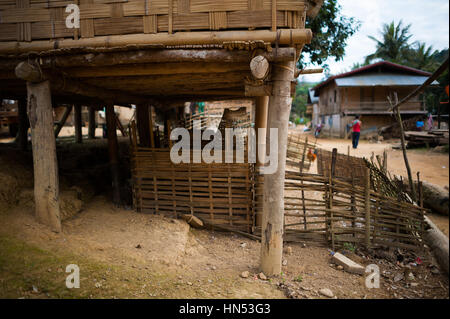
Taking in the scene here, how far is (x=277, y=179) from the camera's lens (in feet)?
12.0

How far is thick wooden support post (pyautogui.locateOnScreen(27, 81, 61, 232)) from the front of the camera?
4008 mm

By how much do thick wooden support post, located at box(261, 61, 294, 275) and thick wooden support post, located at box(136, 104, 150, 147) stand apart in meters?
4.88

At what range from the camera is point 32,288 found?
2918 mm

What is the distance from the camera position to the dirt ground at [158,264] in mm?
3143

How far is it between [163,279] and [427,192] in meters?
6.16

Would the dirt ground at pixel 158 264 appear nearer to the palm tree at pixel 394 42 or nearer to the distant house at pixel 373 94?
the distant house at pixel 373 94

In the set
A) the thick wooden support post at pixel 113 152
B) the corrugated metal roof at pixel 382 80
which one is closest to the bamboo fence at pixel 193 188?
the thick wooden support post at pixel 113 152

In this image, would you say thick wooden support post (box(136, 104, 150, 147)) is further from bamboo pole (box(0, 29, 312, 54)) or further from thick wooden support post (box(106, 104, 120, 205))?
bamboo pole (box(0, 29, 312, 54))

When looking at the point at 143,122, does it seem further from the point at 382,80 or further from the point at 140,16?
the point at 382,80

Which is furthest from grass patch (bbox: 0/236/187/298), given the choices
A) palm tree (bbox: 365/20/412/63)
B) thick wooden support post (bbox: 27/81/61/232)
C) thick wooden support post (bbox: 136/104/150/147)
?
palm tree (bbox: 365/20/412/63)

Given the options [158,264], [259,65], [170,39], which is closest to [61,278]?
[158,264]

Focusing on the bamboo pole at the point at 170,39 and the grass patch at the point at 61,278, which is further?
the bamboo pole at the point at 170,39

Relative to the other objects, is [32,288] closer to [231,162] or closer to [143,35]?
[143,35]

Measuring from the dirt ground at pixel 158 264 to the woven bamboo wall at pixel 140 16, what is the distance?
2651mm
